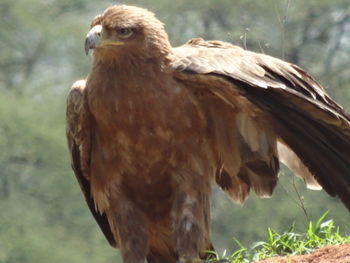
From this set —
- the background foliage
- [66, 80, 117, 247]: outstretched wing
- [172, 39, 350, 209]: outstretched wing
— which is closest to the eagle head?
[172, 39, 350, 209]: outstretched wing

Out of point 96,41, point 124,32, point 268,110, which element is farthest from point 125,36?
point 268,110

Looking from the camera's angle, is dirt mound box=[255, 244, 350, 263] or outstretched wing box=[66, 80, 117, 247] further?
outstretched wing box=[66, 80, 117, 247]

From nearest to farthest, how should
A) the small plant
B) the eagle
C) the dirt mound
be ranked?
the dirt mound → the eagle → the small plant

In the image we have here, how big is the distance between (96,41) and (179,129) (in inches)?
33.3

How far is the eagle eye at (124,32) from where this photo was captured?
29.4ft

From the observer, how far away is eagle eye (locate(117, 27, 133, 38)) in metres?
8.97

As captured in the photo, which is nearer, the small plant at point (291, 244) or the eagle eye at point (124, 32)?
the eagle eye at point (124, 32)

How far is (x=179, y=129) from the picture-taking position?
8.94 m

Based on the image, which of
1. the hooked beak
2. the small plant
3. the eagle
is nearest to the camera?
the eagle

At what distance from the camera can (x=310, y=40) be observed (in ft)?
82.8

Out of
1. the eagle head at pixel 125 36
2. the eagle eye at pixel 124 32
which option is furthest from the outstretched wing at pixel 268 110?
the eagle eye at pixel 124 32

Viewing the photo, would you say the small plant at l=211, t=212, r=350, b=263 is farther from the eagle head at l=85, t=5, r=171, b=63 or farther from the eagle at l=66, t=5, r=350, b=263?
the eagle head at l=85, t=5, r=171, b=63

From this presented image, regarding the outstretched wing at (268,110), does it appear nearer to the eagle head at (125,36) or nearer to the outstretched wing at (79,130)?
the eagle head at (125,36)

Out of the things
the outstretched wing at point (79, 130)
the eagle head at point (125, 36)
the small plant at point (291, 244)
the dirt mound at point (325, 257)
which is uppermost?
the eagle head at point (125, 36)
